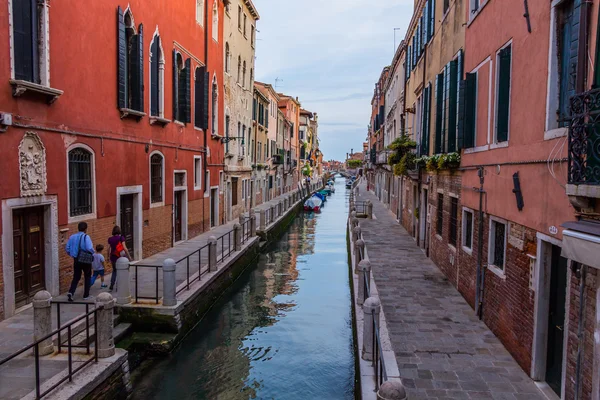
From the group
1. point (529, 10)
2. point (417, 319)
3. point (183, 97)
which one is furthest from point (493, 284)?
point (183, 97)

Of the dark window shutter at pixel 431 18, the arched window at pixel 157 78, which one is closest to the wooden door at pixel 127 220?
the arched window at pixel 157 78

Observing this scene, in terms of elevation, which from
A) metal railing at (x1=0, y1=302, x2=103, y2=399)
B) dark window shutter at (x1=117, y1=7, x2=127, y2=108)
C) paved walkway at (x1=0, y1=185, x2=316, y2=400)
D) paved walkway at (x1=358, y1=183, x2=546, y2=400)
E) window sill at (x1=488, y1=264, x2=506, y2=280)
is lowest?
paved walkway at (x1=358, y1=183, x2=546, y2=400)

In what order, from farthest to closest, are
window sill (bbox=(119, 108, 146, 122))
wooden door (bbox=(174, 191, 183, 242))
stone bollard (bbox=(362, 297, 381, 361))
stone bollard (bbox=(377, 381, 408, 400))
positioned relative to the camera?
wooden door (bbox=(174, 191, 183, 242)), window sill (bbox=(119, 108, 146, 122)), stone bollard (bbox=(362, 297, 381, 361)), stone bollard (bbox=(377, 381, 408, 400))

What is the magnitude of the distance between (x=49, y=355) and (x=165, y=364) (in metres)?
2.33

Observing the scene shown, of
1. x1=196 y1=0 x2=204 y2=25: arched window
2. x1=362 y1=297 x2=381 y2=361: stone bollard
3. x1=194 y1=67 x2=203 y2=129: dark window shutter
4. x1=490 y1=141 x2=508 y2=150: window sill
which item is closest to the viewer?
x1=362 y1=297 x2=381 y2=361: stone bollard

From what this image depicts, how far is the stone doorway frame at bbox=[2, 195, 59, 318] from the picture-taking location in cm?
758

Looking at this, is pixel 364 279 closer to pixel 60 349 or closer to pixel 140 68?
pixel 60 349

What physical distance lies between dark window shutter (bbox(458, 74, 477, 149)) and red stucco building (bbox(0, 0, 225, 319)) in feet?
25.9

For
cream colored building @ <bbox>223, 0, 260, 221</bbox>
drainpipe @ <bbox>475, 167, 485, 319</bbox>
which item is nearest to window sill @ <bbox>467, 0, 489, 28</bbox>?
drainpipe @ <bbox>475, 167, 485, 319</bbox>

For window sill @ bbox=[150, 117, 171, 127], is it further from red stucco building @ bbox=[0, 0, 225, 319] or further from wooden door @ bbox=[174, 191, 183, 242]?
wooden door @ bbox=[174, 191, 183, 242]

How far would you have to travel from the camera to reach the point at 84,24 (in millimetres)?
9750

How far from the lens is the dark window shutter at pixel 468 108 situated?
9.20 m

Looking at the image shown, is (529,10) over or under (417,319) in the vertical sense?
over

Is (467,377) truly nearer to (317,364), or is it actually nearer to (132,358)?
(317,364)
